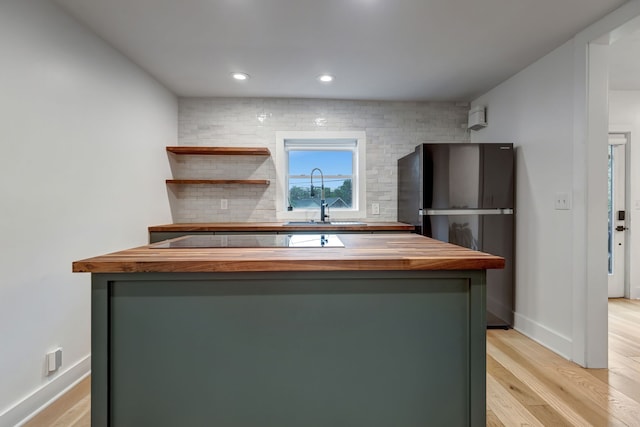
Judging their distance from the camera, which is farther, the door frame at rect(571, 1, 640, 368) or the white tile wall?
the white tile wall

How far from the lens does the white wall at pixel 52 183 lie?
1709mm

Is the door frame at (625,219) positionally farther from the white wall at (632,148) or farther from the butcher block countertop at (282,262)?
the butcher block countertop at (282,262)

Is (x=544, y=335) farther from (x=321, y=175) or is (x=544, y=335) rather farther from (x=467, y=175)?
(x=321, y=175)

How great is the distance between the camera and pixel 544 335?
270 cm

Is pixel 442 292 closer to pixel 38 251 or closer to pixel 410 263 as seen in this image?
pixel 410 263

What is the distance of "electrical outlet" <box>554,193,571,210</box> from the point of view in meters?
2.48

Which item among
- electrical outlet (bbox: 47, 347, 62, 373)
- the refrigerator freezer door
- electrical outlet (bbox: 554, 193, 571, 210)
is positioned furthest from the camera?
the refrigerator freezer door

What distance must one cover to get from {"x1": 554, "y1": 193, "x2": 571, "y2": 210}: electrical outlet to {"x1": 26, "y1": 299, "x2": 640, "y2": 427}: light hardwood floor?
116cm

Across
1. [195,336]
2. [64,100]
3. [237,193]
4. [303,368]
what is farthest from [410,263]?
[237,193]

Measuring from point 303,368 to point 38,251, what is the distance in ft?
5.54

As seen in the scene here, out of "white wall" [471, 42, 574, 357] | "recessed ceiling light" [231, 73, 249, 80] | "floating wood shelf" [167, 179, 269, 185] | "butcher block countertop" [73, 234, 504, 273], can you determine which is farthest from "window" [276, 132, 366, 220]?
"butcher block countertop" [73, 234, 504, 273]

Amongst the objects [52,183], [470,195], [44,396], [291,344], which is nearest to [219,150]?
[52,183]

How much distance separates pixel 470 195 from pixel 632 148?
265cm

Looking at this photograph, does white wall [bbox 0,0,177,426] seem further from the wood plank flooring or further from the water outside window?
the wood plank flooring
